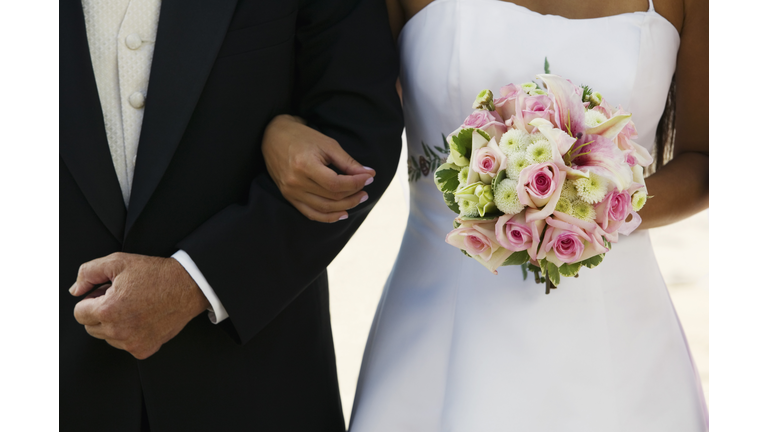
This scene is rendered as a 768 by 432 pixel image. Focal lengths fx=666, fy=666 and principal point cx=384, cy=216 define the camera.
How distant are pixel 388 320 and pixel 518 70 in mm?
749

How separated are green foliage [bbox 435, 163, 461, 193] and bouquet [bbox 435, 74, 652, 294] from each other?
13 mm

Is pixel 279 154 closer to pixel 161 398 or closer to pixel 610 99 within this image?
pixel 161 398

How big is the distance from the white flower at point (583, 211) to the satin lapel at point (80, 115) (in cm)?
94

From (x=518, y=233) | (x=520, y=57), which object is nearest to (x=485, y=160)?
(x=518, y=233)

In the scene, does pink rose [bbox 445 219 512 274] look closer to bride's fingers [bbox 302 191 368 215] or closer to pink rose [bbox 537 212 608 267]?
pink rose [bbox 537 212 608 267]

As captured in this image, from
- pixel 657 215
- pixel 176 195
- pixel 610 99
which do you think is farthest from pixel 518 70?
pixel 176 195

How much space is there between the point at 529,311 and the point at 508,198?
1.69ft

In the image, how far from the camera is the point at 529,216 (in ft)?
4.00

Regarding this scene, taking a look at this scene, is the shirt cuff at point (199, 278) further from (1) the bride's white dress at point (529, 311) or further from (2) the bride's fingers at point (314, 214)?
(1) the bride's white dress at point (529, 311)

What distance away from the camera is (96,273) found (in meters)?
1.29

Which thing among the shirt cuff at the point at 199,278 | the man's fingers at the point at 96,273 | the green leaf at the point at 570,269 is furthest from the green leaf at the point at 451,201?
the man's fingers at the point at 96,273

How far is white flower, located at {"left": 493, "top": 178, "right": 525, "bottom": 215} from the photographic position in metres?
1.23

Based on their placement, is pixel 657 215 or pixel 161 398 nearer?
pixel 161 398

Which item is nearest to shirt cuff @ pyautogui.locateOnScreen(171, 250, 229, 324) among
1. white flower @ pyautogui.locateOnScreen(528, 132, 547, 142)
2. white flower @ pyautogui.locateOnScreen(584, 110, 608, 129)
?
white flower @ pyautogui.locateOnScreen(528, 132, 547, 142)
